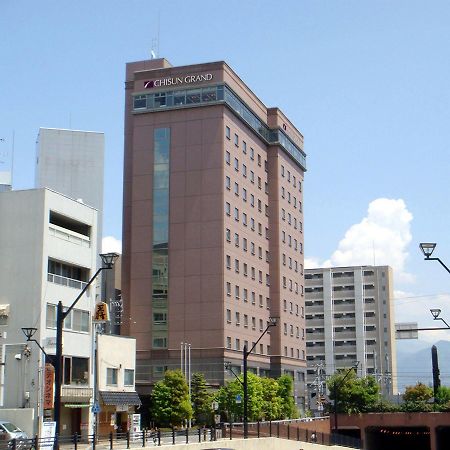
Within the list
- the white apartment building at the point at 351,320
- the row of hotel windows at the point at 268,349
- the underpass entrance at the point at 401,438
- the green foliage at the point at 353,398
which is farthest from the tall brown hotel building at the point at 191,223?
the white apartment building at the point at 351,320

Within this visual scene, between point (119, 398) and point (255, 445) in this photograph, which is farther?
point (119, 398)

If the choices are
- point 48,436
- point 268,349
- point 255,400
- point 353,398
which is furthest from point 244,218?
point 48,436

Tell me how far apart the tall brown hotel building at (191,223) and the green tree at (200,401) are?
520 cm

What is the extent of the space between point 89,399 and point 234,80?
46.3 meters

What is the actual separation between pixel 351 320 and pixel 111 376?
133m

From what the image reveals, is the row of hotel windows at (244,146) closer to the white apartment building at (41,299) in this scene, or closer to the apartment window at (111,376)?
the white apartment building at (41,299)

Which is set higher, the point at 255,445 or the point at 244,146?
the point at 244,146

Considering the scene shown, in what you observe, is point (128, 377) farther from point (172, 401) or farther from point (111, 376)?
point (172, 401)

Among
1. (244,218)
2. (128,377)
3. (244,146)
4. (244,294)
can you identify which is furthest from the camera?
(244,146)

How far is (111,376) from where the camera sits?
67125 mm

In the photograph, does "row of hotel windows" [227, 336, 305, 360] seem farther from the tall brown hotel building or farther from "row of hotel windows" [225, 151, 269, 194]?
"row of hotel windows" [225, 151, 269, 194]

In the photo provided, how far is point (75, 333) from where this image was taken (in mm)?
61406

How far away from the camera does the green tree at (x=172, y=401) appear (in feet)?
251

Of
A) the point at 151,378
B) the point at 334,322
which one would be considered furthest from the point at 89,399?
the point at 334,322
